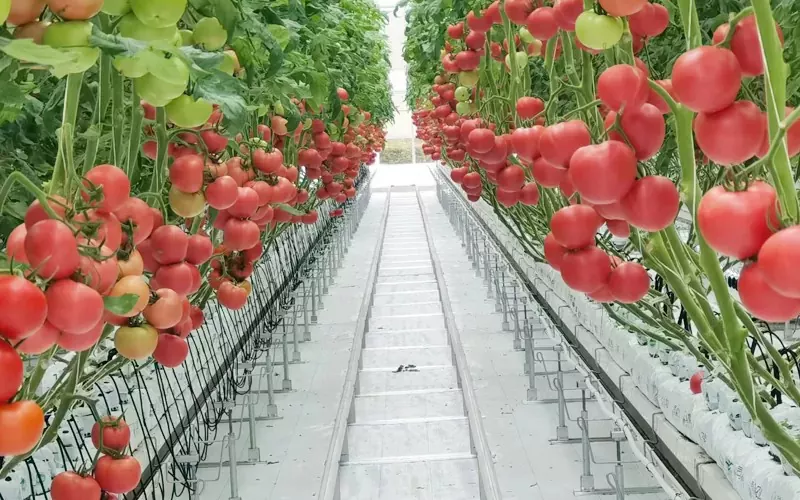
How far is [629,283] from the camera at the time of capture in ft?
3.87

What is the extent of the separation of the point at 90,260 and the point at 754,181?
62 centimetres

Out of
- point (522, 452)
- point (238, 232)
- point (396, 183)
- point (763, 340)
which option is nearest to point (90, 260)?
point (763, 340)

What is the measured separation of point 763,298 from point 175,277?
88 cm

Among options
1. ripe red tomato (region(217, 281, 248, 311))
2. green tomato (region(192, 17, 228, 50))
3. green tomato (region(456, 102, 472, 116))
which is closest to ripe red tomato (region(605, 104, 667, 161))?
green tomato (region(192, 17, 228, 50))

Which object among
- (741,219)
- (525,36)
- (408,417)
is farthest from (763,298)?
(408,417)

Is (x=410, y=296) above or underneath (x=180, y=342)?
underneath

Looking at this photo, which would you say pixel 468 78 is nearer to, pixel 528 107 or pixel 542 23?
pixel 528 107

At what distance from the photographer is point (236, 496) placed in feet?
12.7

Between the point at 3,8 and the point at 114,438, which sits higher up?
the point at 3,8

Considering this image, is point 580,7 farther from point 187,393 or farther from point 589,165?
point 187,393

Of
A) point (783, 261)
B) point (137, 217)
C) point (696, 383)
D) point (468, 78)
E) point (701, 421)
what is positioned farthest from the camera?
point (468, 78)

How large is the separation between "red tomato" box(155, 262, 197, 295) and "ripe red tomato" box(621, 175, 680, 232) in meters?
0.71

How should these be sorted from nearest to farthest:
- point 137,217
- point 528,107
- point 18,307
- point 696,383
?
point 18,307
point 137,217
point 528,107
point 696,383

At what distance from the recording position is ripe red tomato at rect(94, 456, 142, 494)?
1.43 metres
